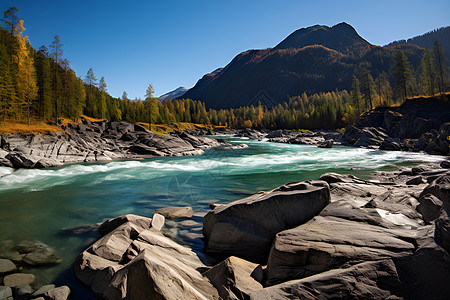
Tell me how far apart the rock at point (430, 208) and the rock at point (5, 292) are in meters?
10.3

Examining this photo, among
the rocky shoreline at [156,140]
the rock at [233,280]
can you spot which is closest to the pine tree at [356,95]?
the rocky shoreline at [156,140]

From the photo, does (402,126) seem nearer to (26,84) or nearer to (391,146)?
(391,146)

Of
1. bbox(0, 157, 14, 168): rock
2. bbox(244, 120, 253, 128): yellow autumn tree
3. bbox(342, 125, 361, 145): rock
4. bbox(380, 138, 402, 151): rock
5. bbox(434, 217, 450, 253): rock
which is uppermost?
bbox(244, 120, 253, 128): yellow autumn tree

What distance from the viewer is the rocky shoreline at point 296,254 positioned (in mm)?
3713

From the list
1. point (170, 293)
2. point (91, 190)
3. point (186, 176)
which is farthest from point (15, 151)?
point (170, 293)

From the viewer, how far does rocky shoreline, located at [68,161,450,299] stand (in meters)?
3.71

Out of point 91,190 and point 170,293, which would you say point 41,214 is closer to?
point 91,190

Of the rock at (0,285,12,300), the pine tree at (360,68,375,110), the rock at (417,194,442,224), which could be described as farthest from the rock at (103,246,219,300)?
the pine tree at (360,68,375,110)

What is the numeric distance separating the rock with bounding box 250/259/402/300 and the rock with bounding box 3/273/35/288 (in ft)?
18.8

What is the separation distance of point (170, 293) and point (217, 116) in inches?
6472

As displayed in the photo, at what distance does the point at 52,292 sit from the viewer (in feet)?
16.4

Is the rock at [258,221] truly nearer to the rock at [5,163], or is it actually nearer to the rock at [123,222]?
the rock at [123,222]

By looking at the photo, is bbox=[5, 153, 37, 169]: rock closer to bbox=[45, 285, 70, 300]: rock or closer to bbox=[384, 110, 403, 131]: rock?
bbox=[45, 285, 70, 300]: rock

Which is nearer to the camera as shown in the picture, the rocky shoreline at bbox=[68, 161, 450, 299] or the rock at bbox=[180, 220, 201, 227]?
the rocky shoreline at bbox=[68, 161, 450, 299]
